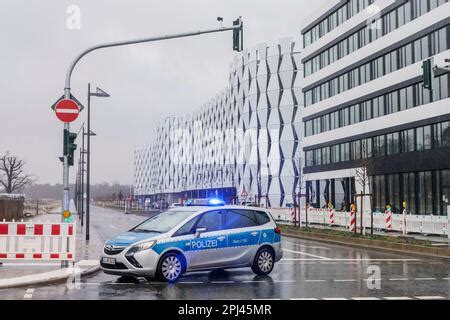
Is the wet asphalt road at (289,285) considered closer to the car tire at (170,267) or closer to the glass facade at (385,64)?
the car tire at (170,267)

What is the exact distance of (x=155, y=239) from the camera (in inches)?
497

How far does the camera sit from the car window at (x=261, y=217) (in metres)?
14.7

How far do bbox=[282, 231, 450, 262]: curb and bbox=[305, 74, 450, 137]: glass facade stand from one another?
18.8m

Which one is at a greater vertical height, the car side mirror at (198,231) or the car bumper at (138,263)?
the car side mirror at (198,231)

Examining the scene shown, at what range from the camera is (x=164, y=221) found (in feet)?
45.2

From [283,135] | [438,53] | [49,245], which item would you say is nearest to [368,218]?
[438,53]

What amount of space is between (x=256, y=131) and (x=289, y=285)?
8492 centimetres

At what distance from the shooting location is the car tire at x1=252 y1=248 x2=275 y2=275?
14.3m

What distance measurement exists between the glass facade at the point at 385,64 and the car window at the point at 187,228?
3410cm

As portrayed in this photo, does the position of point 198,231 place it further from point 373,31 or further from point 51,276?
point 373,31

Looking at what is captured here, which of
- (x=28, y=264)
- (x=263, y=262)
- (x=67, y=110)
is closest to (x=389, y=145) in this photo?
(x=263, y=262)

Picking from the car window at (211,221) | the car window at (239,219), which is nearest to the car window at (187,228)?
the car window at (211,221)
